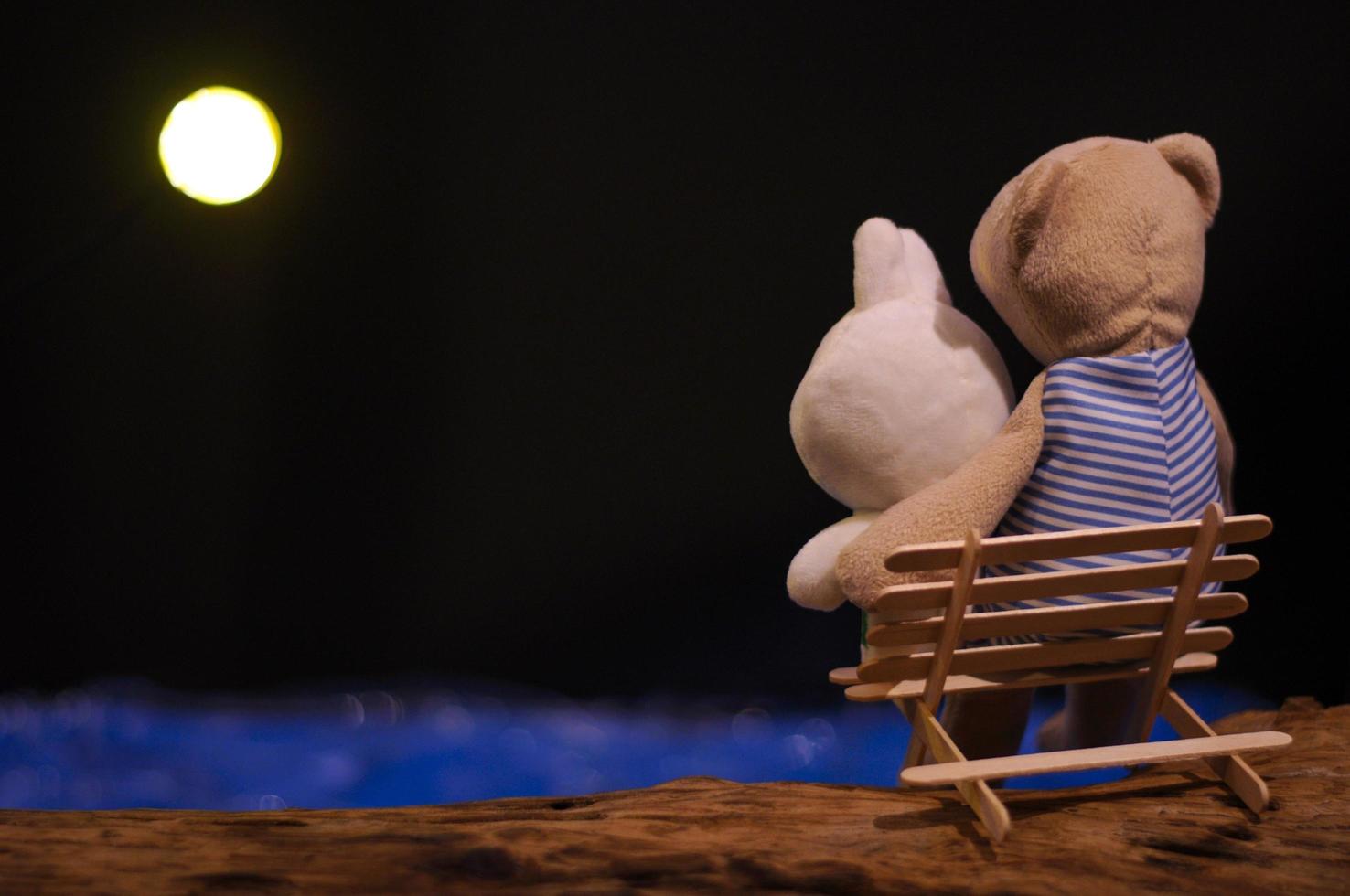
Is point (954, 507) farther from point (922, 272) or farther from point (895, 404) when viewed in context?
point (922, 272)

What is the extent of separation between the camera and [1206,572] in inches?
36.3

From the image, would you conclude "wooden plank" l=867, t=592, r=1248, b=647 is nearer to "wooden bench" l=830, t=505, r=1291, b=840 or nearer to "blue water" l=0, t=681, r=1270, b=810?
"wooden bench" l=830, t=505, r=1291, b=840

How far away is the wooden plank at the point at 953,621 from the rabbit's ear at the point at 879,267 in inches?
11.4

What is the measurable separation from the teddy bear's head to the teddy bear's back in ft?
0.23

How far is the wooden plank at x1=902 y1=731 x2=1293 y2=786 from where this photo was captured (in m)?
0.82

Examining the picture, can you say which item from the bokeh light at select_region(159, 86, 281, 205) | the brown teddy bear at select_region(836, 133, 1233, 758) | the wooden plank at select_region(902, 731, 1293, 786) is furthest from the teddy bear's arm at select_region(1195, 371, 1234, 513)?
the bokeh light at select_region(159, 86, 281, 205)

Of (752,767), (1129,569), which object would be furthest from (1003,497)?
(752,767)

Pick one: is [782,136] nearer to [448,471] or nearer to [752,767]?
[448,471]

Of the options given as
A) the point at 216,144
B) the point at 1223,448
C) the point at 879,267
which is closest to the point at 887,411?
the point at 879,267

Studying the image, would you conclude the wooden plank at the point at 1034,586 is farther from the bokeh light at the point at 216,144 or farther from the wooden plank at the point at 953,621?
the bokeh light at the point at 216,144

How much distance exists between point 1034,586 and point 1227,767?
0.77 feet

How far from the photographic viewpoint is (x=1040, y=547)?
2.79ft

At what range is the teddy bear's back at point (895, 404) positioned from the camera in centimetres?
98

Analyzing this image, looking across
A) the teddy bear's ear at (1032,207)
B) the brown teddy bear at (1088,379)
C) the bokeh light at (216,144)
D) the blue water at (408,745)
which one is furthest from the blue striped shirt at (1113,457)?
the bokeh light at (216,144)
